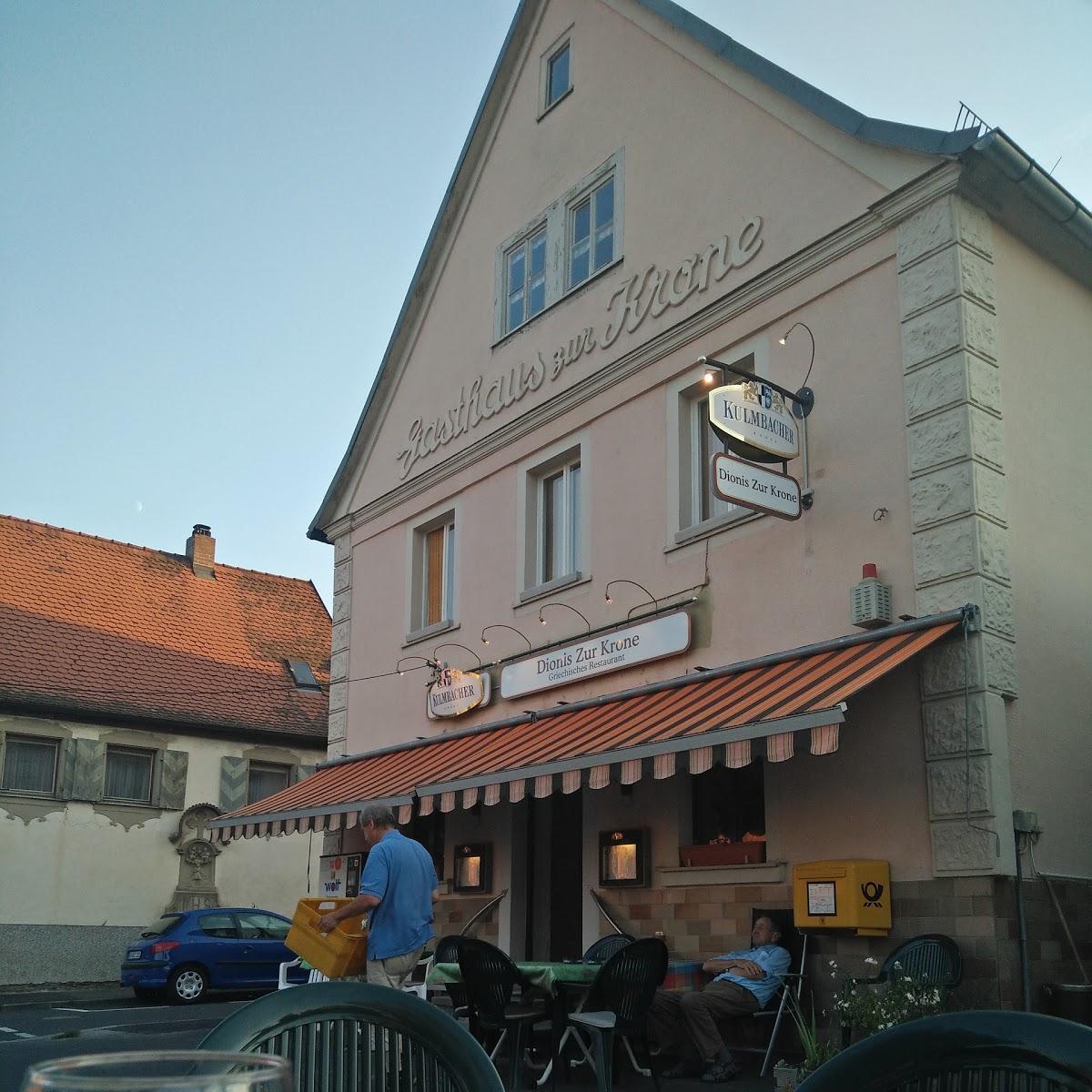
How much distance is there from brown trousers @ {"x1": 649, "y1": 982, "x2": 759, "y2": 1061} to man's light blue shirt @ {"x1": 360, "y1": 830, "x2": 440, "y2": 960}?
1706 mm

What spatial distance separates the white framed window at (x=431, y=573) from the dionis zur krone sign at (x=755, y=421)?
5996 millimetres

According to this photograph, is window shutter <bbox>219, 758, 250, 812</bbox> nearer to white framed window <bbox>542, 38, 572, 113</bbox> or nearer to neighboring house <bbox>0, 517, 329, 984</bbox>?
neighboring house <bbox>0, 517, 329, 984</bbox>

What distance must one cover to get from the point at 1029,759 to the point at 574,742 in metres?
3.44

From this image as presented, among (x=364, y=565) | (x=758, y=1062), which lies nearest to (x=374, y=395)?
(x=364, y=565)

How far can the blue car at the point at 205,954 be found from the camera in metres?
20.2

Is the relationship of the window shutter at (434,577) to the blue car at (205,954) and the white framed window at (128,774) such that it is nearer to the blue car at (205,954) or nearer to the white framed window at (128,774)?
the blue car at (205,954)

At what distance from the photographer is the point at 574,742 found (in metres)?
10.8

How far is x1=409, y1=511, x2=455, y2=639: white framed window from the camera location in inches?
621

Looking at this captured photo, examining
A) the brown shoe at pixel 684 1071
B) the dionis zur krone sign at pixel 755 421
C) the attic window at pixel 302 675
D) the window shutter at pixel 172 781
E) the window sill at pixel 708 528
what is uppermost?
the attic window at pixel 302 675

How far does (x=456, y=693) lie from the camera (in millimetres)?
14367

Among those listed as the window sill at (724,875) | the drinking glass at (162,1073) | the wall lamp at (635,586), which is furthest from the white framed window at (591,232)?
the drinking glass at (162,1073)

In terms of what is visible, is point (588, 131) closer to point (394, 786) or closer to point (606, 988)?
point (394, 786)

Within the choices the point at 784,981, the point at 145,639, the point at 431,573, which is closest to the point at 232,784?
the point at 145,639

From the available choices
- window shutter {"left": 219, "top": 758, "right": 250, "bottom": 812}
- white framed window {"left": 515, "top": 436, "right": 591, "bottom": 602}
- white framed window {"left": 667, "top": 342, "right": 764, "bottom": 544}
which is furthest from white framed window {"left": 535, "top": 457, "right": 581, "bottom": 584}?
window shutter {"left": 219, "top": 758, "right": 250, "bottom": 812}
